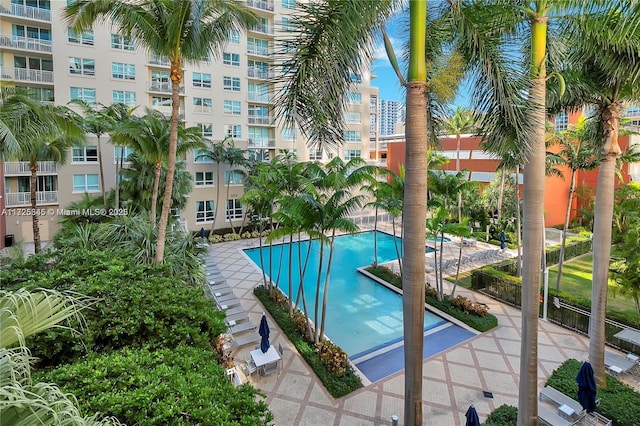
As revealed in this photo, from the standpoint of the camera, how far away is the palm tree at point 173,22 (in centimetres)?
906

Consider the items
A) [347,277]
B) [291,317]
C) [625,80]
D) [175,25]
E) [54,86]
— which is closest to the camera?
[625,80]

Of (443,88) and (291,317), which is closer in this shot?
(443,88)

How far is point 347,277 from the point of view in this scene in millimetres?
20609

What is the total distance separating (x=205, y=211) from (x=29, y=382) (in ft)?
94.9

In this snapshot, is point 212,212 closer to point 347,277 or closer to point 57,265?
point 347,277

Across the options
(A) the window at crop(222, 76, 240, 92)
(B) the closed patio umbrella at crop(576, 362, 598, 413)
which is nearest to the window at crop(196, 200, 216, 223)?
Answer: (A) the window at crop(222, 76, 240, 92)

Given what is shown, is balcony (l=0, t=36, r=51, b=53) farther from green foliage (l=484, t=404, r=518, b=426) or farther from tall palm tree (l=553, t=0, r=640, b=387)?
green foliage (l=484, t=404, r=518, b=426)

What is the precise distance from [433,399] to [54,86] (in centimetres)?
2984

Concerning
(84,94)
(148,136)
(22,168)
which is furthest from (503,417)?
(22,168)

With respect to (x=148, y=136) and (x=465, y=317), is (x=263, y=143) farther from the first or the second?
(x=465, y=317)

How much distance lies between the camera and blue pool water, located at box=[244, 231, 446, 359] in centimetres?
A: 1382

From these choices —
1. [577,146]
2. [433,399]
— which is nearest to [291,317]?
[433,399]

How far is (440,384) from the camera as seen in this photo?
10.1 metres

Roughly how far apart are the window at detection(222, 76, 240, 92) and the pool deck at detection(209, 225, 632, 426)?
23.2 meters
